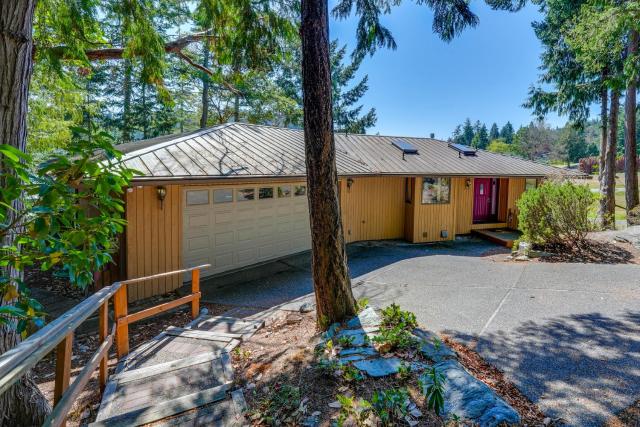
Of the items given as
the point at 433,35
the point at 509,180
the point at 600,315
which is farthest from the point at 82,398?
the point at 509,180

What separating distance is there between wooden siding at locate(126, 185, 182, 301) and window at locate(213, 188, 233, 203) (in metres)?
0.89

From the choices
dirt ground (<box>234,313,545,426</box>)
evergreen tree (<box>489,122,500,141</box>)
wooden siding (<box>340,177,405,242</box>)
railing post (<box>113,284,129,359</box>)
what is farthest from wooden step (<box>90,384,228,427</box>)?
evergreen tree (<box>489,122,500,141</box>)

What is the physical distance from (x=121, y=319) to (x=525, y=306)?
5.92 meters

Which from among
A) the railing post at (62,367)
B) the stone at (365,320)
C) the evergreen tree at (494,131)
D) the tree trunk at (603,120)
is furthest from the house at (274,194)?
the evergreen tree at (494,131)

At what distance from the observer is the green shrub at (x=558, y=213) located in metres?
8.04

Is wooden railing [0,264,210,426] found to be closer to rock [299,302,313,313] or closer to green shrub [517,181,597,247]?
rock [299,302,313,313]

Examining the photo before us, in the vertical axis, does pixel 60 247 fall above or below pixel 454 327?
above

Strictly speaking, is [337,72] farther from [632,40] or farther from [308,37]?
[308,37]

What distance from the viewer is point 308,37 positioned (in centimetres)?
415

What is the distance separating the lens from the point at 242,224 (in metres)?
8.70

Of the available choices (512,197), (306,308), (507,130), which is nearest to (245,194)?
(306,308)

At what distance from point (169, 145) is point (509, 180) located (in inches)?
500

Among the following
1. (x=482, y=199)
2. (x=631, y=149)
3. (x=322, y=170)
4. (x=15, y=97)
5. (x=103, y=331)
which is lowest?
(x=103, y=331)

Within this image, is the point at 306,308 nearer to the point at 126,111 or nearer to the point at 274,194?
the point at 274,194
